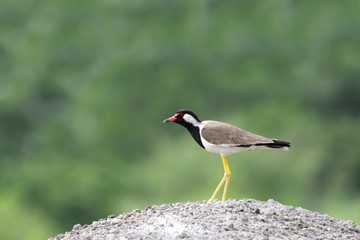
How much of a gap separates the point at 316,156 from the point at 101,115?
1113 centimetres

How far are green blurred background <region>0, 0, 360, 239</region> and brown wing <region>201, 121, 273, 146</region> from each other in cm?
1443

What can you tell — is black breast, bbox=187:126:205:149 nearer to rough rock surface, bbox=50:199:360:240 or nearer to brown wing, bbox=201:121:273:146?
brown wing, bbox=201:121:273:146

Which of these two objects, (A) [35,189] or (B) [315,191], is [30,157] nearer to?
(A) [35,189]

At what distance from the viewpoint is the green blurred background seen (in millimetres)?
21953

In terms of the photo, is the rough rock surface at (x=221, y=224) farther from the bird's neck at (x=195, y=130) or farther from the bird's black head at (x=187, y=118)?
the bird's black head at (x=187, y=118)

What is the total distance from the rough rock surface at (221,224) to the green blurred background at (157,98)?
14386 millimetres

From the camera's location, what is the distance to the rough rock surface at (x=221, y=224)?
473 cm

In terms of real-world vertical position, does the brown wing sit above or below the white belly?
above

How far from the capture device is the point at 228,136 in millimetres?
5562

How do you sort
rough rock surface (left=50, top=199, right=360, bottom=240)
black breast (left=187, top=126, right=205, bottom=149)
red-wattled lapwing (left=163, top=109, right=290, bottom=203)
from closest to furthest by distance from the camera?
rough rock surface (left=50, top=199, right=360, bottom=240) → red-wattled lapwing (left=163, top=109, right=290, bottom=203) → black breast (left=187, top=126, right=205, bottom=149)

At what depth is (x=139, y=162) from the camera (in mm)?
25016

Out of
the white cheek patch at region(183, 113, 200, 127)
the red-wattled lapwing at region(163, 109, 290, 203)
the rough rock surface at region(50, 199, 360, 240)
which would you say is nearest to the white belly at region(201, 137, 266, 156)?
the red-wattled lapwing at region(163, 109, 290, 203)

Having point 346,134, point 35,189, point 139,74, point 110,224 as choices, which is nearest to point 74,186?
point 35,189

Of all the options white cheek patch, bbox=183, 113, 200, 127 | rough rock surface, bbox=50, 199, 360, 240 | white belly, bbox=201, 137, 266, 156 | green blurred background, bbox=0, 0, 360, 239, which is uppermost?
green blurred background, bbox=0, 0, 360, 239
